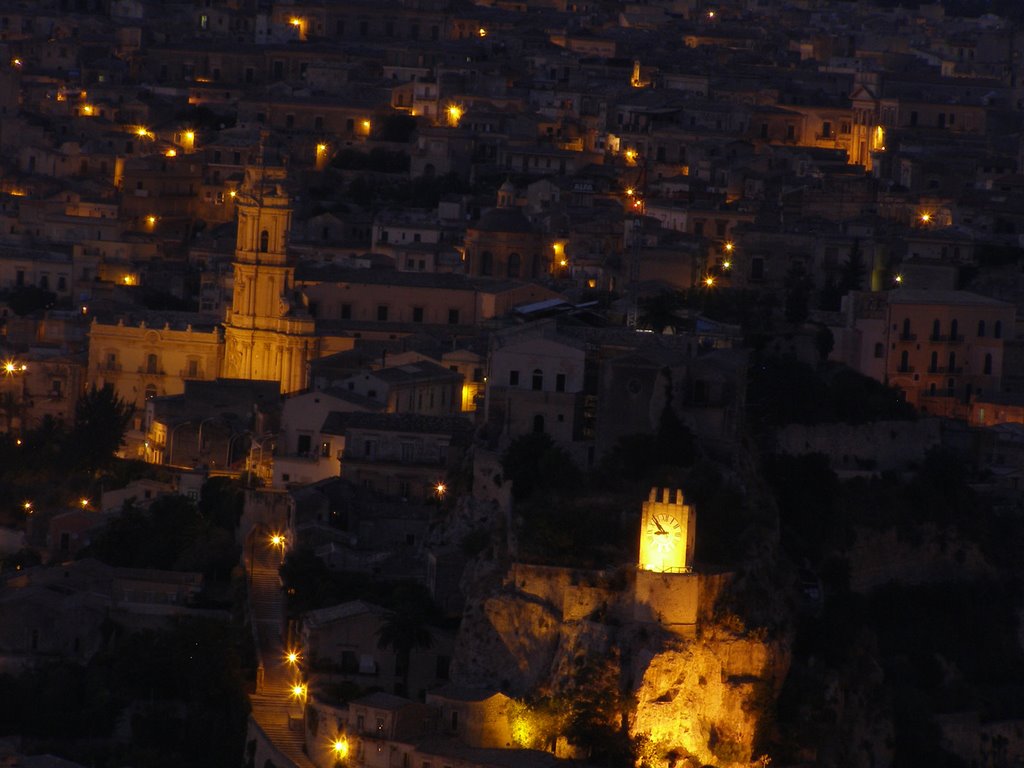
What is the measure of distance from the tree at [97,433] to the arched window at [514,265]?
9.70m

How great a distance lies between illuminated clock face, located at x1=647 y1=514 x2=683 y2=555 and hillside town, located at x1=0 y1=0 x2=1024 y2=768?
1.4 inches

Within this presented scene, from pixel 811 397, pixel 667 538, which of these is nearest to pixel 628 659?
pixel 667 538

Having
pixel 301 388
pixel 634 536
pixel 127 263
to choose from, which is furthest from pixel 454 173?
pixel 634 536

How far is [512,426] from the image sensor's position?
186 feet

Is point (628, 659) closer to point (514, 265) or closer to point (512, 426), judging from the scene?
point (512, 426)

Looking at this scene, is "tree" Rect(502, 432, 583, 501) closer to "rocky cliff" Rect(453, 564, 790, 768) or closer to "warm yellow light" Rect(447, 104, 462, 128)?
"rocky cliff" Rect(453, 564, 790, 768)

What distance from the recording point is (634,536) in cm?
5353

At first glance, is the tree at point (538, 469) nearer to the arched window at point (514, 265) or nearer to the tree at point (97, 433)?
the tree at point (97, 433)

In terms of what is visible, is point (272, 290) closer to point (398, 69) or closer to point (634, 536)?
point (634, 536)

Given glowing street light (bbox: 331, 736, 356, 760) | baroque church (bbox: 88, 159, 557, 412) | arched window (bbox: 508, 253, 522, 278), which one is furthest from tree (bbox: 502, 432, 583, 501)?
arched window (bbox: 508, 253, 522, 278)

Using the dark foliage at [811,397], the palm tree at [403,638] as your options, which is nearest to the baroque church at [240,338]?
the dark foliage at [811,397]

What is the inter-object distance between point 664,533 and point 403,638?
12.4 ft

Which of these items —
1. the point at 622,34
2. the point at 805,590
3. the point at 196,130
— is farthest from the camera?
the point at 622,34

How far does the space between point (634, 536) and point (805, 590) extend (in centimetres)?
369
